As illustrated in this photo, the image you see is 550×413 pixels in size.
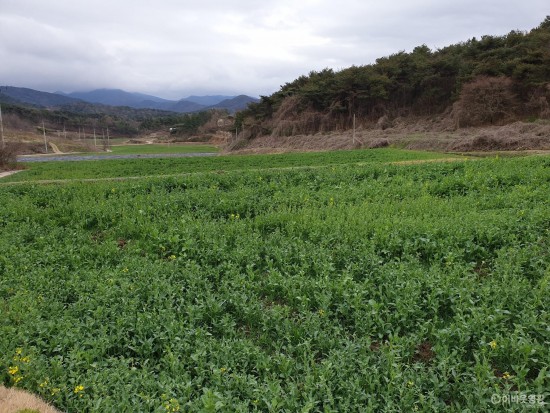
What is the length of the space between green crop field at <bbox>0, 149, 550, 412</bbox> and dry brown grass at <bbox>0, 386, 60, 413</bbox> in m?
0.12

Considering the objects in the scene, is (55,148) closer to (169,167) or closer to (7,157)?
(7,157)

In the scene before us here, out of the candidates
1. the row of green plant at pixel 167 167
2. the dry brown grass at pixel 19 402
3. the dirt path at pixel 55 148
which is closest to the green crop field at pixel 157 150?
the dirt path at pixel 55 148

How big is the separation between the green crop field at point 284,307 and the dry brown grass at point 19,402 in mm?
123

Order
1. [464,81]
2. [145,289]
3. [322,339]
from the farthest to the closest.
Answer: [464,81]
[145,289]
[322,339]

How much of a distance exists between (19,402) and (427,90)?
58.2 metres

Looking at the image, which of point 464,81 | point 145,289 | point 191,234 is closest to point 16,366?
point 145,289

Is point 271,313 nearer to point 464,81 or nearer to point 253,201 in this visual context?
point 253,201

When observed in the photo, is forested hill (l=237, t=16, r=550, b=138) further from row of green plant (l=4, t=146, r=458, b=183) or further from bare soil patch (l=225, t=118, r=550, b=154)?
row of green plant (l=4, t=146, r=458, b=183)

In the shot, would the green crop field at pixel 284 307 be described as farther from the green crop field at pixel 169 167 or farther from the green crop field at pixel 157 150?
the green crop field at pixel 157 150

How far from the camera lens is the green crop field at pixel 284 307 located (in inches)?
141

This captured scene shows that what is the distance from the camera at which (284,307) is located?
484 centimetres

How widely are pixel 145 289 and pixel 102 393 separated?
1935 mm

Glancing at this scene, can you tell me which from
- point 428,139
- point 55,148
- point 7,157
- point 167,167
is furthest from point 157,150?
point 167,167

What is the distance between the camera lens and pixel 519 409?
128 inches
